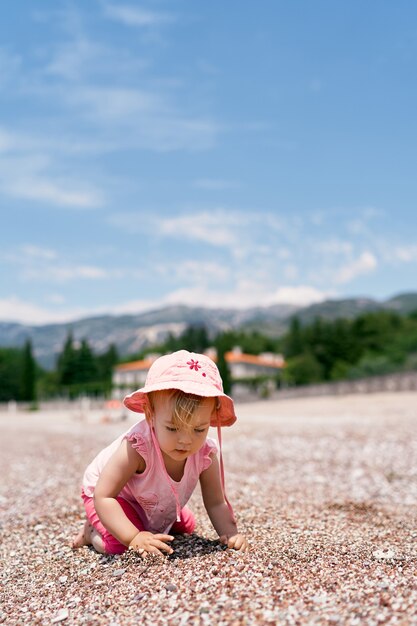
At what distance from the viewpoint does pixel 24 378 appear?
101188 mm

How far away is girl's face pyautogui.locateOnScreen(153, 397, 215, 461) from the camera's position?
4.47 m

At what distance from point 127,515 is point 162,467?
1.82 feet

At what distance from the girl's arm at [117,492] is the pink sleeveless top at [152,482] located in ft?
0.29

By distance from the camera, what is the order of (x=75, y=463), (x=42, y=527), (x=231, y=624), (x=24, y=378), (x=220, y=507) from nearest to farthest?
1. (x=231, y=624)
2. (x=220, y=507)
3. (x=42, y=527)
4. (x=75, y=463)
5. (x=24, y=378)

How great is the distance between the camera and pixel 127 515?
4996mm

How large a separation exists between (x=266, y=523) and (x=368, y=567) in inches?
65.7

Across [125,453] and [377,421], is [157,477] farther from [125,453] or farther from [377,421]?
[377,421]

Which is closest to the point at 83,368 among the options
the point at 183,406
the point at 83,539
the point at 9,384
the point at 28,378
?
the point at 9,384

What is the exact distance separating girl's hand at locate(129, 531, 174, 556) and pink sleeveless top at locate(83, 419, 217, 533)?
36cm

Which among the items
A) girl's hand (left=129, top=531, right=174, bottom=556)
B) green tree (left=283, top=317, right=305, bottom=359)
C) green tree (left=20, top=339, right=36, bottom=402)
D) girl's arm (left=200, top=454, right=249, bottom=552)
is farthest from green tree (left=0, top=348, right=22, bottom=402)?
girl's hand (left=129, top=531, right=174, bottom=556)

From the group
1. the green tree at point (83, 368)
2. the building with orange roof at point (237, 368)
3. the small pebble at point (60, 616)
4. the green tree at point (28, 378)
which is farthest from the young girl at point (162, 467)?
the building with orange roof at point (237, 368)

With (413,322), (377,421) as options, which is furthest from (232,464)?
(413,322)

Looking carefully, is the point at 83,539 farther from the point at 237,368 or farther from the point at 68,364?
the point at 237,368

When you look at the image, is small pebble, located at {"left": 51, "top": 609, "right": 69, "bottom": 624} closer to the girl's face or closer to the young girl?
the young girl
